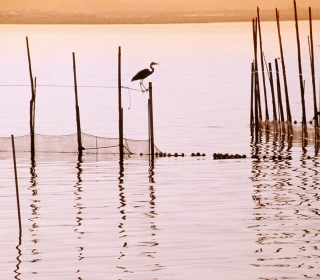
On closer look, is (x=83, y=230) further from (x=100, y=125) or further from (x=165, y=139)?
(x=100, y=125)

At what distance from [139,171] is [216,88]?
4634 centimetres

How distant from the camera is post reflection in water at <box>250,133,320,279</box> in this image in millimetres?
14707

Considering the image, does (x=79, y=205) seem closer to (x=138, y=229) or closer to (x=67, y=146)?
(x=138, y=229)

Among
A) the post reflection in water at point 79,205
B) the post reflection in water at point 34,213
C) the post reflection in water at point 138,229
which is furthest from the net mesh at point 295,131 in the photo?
the post reflection in water at point 34,213

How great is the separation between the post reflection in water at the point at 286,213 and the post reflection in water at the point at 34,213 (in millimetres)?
3534

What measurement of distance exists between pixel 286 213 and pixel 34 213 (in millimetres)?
5054

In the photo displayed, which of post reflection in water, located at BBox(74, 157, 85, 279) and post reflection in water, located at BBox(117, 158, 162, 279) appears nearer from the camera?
post reflection in water, located at BBox(117, 158, 162, 279)

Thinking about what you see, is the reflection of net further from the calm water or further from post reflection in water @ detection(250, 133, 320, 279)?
post reflection in water @ detection(250, 133, 320, 279)

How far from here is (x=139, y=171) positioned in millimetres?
25766

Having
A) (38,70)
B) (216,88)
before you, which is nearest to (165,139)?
(216,88)

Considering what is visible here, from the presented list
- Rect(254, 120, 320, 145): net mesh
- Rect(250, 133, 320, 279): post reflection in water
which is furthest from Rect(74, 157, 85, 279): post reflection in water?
Rect(254, 120, 320, 145): net mesh

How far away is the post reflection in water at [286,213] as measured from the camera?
14.7 m

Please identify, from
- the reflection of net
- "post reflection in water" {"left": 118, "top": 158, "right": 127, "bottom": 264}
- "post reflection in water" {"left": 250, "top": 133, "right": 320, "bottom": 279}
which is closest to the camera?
"post reflection in water" {"left": 250, "top": 133, "right": 320, "bottom": 279}

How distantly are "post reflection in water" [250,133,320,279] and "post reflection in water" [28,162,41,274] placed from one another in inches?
139
